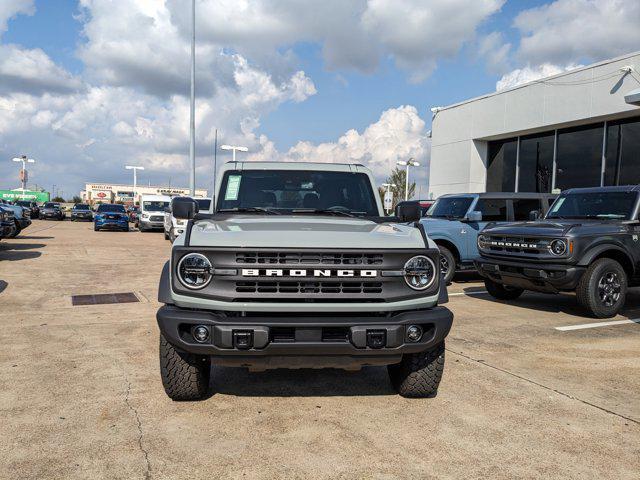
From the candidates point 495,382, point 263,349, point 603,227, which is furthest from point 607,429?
point 603,227

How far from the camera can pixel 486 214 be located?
32.8ft

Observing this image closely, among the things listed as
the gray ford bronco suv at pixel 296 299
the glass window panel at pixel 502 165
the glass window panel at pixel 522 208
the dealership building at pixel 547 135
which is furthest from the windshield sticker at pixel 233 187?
the glass window panel at pixel 502 165

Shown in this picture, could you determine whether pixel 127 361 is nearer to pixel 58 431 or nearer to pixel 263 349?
pixel 58 431

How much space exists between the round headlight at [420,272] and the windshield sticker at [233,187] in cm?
192

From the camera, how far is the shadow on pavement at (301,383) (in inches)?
160

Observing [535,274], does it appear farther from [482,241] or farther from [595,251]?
[482,241]

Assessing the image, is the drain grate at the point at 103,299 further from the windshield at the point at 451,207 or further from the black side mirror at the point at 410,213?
the windshield at the point at 451,207

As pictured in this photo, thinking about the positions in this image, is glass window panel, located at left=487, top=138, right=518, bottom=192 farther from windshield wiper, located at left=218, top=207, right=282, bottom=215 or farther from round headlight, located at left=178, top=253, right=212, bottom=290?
round headlight, located at left=178, top=253, right=212, bottom=290

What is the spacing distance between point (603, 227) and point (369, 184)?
4065mm

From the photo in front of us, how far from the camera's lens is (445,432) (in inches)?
133

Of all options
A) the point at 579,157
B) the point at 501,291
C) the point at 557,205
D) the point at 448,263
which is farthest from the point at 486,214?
the point at 579,157

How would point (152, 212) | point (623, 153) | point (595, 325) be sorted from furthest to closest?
1. point (152, 212)
2. point (623, 153)
3. point (595, 325)

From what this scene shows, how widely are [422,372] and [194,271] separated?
1769 mm

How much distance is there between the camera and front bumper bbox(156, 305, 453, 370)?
3.18 meters
